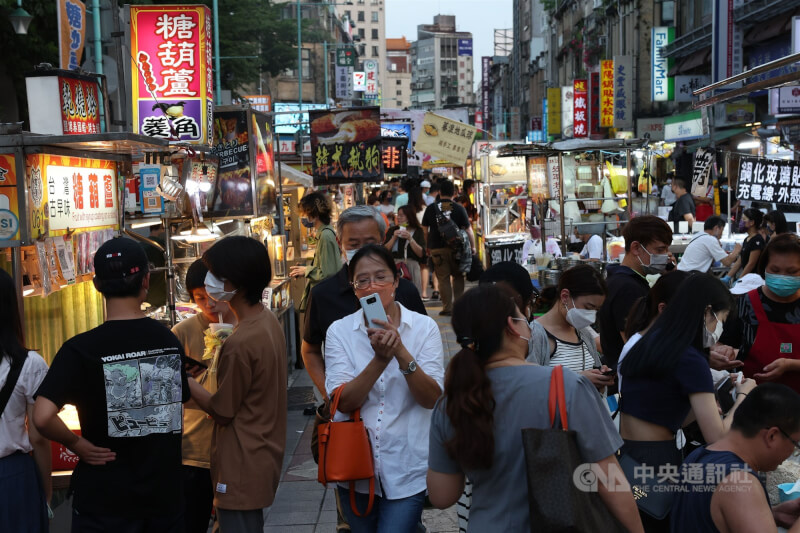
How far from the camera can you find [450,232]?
1396 cm

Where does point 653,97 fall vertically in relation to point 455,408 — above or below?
above

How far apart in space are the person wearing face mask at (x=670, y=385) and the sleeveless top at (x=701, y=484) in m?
0.33

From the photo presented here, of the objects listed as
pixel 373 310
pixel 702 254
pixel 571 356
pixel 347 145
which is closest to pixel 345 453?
pixel 373 310

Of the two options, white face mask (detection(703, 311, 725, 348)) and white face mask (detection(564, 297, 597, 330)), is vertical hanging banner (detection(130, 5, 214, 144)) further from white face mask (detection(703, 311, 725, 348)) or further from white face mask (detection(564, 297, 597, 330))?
white face mask (detection(703, 311, 725, 348))

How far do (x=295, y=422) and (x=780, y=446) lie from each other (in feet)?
20.0

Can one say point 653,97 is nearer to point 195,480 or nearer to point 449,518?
point 449,518

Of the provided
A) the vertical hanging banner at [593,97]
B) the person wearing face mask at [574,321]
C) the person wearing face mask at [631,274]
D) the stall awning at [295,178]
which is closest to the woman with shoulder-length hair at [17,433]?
the person wearing face mask at [574,321]

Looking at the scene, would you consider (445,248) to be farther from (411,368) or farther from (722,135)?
(722,135)

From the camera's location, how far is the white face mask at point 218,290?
406cm

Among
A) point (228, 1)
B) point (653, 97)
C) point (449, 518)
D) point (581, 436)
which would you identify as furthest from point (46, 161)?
point (228, 1)

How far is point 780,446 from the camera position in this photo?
312 centimetres

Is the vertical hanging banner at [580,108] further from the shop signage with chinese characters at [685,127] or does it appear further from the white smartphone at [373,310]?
the white smartphone at [373,310]

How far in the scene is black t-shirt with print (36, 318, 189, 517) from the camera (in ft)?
11.1

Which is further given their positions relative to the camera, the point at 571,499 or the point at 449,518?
the point at 449,518
